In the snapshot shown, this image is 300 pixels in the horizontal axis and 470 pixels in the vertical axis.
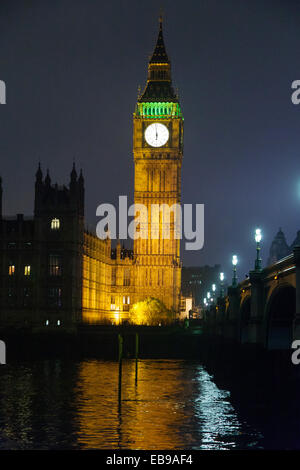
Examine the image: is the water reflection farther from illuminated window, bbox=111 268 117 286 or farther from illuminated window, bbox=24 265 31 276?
illuminated window, bbox=111 268 117 286

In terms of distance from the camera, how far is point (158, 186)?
169500mm

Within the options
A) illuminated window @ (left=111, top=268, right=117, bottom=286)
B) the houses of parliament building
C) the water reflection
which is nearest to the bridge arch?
the water reflection

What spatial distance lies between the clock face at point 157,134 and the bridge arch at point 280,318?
11806 cm

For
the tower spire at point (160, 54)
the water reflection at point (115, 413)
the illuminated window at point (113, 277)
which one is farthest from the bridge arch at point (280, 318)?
the tower spire at point (160, 54)

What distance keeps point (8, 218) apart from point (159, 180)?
128 feet

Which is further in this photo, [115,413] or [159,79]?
[159,79]

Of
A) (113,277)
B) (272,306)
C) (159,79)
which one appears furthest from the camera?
(159,79)

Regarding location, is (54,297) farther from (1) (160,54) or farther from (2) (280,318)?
(2) (280,318)

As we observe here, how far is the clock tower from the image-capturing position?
547 ft

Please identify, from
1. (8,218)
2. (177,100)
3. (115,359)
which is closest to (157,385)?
(115,359)

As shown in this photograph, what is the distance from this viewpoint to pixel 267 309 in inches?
2064

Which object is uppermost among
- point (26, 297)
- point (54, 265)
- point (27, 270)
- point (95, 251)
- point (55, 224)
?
point (55, 224)

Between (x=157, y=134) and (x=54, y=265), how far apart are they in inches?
2016

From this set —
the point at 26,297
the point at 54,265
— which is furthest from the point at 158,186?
the point at 26,297
